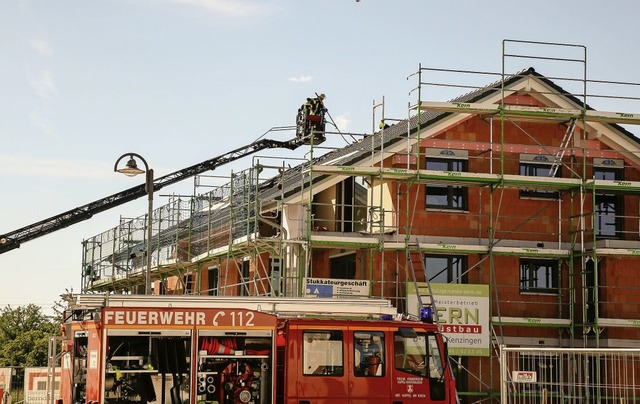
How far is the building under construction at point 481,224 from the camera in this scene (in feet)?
99.7

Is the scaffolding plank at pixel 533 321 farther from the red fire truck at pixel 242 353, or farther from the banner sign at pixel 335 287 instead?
the red fire truck at pixel 242 353

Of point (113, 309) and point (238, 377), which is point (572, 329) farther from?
point (113, 309)

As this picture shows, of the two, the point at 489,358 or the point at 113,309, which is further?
the point at 489,358

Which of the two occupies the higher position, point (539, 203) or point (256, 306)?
point (539, 203)

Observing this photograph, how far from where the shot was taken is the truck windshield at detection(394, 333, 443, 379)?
69.4 feet

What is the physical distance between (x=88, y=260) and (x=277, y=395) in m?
31.3

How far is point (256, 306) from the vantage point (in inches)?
854

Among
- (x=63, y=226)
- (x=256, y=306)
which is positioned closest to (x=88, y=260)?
(x=63, y=226)

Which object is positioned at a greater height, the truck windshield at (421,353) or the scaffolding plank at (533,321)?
the scaffolding plank at (533,321)

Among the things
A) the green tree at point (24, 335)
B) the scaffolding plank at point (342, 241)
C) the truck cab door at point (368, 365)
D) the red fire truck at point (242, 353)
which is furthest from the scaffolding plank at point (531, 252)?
the green tree at point (24, 335)

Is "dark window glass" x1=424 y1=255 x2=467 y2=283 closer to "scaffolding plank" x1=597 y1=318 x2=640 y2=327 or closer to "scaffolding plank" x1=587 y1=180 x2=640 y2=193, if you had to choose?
"scaffolding plank" x1=597 y1=318 x2=640 y2=327

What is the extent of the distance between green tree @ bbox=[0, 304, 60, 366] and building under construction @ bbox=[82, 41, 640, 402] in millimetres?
20414

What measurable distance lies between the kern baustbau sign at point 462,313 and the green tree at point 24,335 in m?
24.7

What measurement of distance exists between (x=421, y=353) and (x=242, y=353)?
3.18 m
